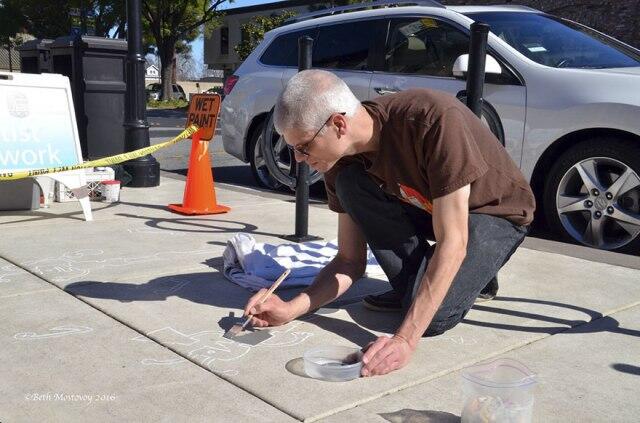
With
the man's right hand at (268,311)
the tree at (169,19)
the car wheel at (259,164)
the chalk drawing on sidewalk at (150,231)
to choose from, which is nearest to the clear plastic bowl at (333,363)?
the man's right hand at (268,311)

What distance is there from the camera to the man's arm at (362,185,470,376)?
2.55 meters

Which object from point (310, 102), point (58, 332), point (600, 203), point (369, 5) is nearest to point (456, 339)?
point (310, 102)

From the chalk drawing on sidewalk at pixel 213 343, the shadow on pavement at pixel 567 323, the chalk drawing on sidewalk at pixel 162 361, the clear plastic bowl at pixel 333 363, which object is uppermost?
the clear plastic bowl at pixel 333 363

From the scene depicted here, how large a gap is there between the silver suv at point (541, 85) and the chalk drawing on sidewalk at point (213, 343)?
8.53 ft

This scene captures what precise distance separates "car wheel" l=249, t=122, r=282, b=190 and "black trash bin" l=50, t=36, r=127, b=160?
1.92m

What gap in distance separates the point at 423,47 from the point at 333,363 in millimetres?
3964

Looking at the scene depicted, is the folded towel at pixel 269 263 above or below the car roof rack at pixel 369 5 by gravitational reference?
below

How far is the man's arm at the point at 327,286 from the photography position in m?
2.99

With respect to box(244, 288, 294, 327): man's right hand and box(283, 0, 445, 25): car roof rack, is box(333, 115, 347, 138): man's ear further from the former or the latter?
box(283, 0, 445, 25): car roof rack

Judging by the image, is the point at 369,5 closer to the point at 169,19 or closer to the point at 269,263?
the point at 269,263

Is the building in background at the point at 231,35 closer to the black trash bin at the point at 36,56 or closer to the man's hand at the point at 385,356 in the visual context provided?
the black trash bin at the point at 36,56

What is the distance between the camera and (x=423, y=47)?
235 inches

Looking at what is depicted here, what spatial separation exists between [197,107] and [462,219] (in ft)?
12.9

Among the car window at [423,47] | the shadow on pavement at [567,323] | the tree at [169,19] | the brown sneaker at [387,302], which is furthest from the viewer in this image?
the tree at [169,19]
